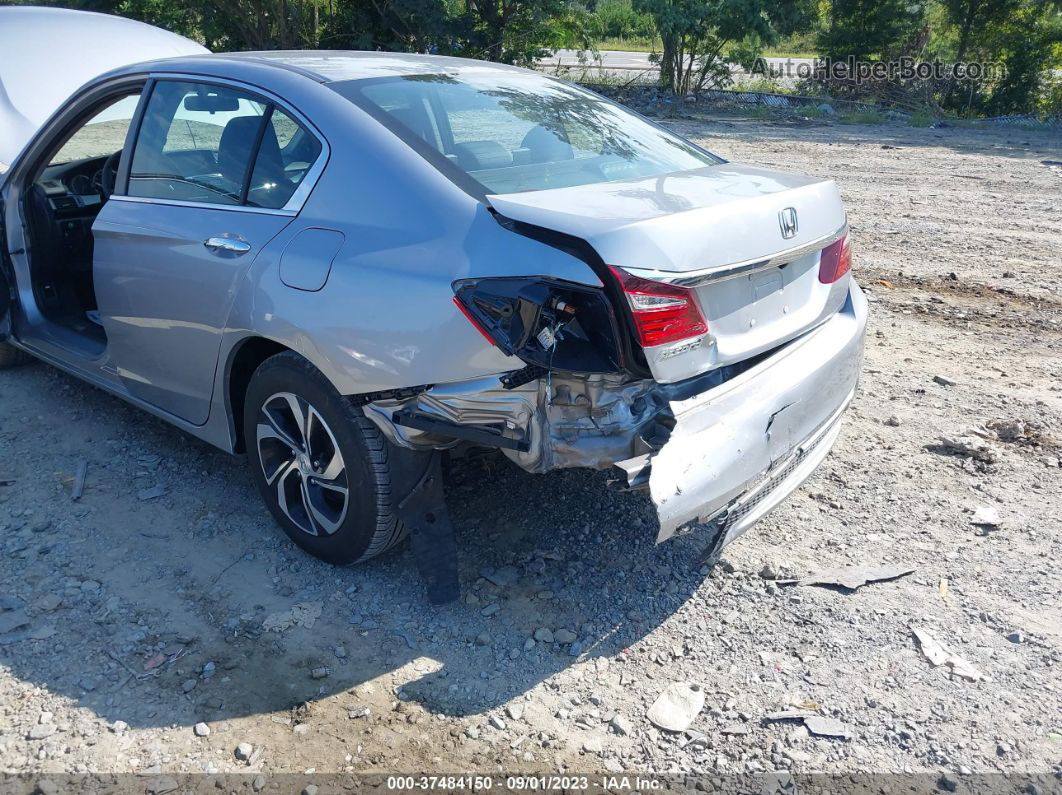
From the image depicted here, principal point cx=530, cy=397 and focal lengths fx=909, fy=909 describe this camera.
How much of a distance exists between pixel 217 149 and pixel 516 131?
122cm

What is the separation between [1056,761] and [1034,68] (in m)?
19.3

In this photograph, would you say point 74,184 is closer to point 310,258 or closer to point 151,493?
point 151,493

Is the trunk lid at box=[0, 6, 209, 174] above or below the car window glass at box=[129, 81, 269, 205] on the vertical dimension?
above

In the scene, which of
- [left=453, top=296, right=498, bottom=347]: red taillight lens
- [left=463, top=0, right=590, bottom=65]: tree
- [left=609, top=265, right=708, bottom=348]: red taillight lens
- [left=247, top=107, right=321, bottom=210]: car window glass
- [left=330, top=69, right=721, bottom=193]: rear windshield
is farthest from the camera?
[left=463, top=0, right=590, bottom=65]: tree

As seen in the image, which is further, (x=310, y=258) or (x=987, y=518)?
(x=987, y=518)

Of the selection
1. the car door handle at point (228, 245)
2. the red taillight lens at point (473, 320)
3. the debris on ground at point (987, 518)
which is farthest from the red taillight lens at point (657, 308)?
the debris on ground at point (987, 518)

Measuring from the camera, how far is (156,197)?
12.5ft

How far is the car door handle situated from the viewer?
3299mm

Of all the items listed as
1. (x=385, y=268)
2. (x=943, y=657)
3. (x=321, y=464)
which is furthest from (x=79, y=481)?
(x=943, y=657)

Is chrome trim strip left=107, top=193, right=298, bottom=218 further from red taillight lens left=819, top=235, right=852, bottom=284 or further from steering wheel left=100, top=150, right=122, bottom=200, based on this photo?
red taillight lens left=819, top=235, right=852, bottom=284

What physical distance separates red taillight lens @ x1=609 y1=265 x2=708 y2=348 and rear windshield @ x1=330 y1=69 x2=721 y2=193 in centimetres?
63

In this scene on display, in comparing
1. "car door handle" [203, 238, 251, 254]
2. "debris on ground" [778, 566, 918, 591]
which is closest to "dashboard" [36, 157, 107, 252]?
"car door handle" [203, 238, 251, 254]

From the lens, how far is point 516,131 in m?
3.42

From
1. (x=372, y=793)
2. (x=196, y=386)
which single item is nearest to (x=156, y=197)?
(x=196, y=386)
